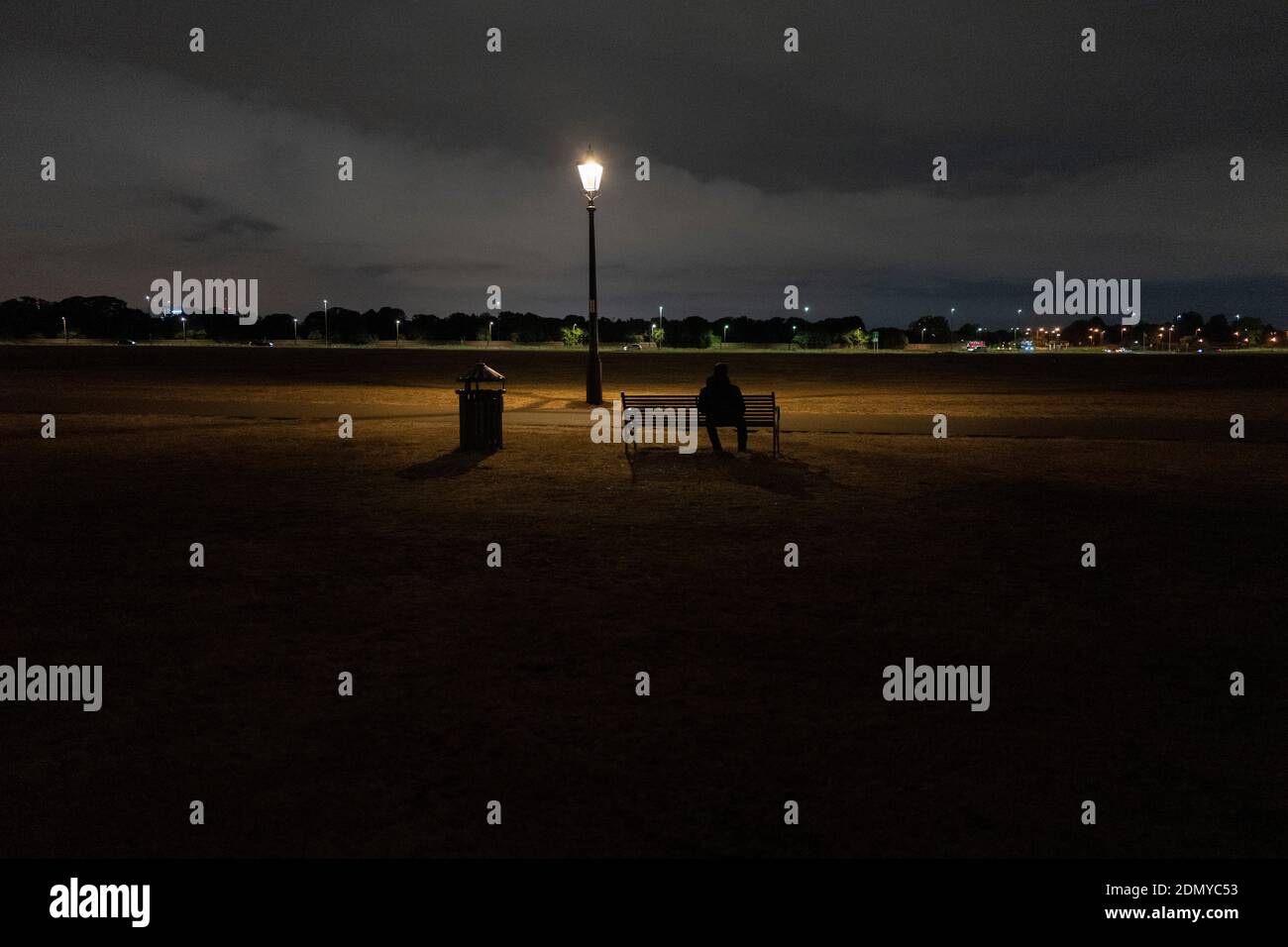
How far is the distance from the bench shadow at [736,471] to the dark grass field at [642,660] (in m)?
0.18

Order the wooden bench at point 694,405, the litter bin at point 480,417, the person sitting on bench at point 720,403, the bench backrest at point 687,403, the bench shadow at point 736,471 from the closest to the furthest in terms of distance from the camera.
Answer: the bench shadow at point 736,471 → the person sitting on bench at point 720,403 → the litter bin at point 480,417 → the wooden bench at point 694,405 → the bench backrest at point 687,403

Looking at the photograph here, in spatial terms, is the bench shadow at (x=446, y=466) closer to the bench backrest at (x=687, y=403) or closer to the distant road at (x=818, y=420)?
the bench backrest at (x=687, y=403)

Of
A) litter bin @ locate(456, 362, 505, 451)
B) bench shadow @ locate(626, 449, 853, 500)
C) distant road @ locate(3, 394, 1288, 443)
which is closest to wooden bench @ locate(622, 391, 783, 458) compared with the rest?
bench shadow @ locate(626, 449, 853, 500)

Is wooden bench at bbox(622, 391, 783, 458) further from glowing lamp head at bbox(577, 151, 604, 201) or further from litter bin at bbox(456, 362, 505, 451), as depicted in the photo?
glowing lamp head at bbox(577, 151, 604, 201)

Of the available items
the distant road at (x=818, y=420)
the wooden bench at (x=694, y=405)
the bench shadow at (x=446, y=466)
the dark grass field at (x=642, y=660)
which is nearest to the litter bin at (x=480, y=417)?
the bench shadow at (x=446, y=466)

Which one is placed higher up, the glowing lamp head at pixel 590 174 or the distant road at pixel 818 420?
the glowing lamp head at pixel 590 174

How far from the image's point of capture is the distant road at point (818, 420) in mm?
17750

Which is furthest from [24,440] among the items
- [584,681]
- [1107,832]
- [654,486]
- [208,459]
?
[1107,832]

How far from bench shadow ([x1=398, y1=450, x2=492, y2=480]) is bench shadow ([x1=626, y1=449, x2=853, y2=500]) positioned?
228 centimetres

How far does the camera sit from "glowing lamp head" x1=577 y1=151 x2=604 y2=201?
1989cm

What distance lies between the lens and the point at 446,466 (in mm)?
13375

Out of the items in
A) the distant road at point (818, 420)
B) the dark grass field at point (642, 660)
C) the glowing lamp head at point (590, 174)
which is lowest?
the dark grass field at point (642, 660)

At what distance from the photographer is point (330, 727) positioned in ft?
15.1

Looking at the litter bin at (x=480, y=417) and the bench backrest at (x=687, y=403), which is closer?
the litter bin at (x=480, y=417)
